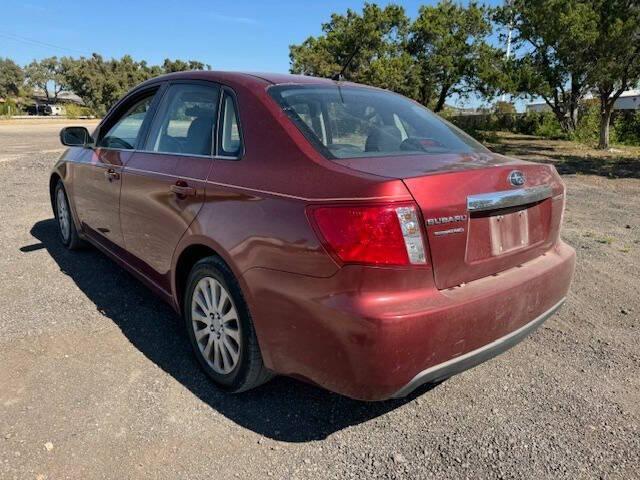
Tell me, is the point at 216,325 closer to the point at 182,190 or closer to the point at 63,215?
the point at 182,190

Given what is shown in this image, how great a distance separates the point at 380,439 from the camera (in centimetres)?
258

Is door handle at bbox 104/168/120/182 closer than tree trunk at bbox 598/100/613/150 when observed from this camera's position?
Yes

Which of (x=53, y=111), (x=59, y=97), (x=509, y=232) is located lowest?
(x=509, y=232)

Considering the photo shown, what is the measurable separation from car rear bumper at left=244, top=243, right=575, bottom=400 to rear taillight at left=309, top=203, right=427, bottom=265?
0.06 metres

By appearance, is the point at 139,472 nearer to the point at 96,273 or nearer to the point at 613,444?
the point at 613,444

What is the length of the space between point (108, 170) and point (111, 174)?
0.08 meters

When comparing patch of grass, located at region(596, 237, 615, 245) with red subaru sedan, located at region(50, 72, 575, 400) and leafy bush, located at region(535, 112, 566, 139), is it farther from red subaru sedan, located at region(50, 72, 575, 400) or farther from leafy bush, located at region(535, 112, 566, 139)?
leafy bush, located at region(535, 112, 566, 139)

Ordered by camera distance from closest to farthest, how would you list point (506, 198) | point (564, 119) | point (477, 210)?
point (477, 210), point (506, 198), point (564, 119)

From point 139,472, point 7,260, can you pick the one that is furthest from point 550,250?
point 7,260

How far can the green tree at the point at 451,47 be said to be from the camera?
2958 centimetres

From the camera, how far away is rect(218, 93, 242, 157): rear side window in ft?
9.12

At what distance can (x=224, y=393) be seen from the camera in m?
2.93

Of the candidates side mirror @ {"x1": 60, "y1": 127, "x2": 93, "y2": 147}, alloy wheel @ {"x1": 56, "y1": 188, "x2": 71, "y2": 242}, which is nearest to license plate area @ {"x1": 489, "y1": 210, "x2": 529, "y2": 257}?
side mirror @ {"x1": 60, "y1": 127, "x2": 93, "y2": 147}

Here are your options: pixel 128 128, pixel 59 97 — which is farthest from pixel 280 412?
pixel 59 97
